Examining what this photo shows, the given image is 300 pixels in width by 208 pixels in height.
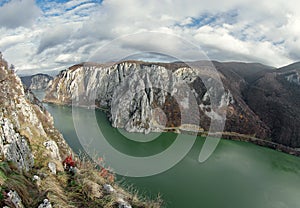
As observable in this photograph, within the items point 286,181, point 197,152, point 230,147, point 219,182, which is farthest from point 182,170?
point 230,147

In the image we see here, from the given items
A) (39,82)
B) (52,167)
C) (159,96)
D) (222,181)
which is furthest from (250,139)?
(39,82)

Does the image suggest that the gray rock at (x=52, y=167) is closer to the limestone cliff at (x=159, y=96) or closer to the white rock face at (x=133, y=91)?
the white rock face at (x=133, y=91)

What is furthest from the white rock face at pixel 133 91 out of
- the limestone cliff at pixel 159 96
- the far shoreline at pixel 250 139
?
the far shoreline at pixel 250 139

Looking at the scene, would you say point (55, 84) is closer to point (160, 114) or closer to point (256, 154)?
point (160, 114)

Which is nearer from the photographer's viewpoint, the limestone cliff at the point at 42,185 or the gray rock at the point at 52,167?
the limestone cliff at the point at 42,185

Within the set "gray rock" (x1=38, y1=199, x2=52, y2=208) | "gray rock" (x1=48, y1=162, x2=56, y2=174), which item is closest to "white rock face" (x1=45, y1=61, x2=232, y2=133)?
"gray rock" (x1=48, y1=162, x2=56, y2=174)

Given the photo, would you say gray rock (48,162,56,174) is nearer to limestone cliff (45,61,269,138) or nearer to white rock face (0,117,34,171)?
white rock face (0,117,34,171)

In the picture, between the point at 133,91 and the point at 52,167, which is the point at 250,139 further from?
the point at 52,167
